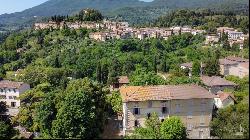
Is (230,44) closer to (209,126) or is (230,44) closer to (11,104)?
(11,104)

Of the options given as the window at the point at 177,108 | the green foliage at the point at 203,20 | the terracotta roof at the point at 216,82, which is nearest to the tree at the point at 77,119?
the window at the point at 177,108

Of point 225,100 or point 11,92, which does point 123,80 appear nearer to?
point 11,92

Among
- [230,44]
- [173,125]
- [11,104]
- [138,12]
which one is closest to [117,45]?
[230,44]

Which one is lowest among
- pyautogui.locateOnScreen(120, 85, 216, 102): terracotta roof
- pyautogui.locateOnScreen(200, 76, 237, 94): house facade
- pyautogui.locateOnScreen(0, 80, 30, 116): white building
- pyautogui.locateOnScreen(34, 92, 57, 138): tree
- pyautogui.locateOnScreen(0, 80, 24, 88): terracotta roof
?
pyautogui.locateOnScreen(0, 80, 30, 116): white building

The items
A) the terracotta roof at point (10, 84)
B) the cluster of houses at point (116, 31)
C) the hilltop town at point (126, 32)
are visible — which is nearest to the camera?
the terracotta roof at point (10, 84)

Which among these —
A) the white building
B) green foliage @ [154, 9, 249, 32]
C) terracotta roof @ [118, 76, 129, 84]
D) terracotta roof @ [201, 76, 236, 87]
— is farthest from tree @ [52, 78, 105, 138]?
green foliage @ [154, 9, 249, 32]

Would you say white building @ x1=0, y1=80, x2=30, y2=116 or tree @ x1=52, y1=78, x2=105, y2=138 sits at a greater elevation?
tree @ x1=52, y1=78, x2=105, y2=138

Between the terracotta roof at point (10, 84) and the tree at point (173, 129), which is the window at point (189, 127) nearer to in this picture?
the tree at point (173, 129)

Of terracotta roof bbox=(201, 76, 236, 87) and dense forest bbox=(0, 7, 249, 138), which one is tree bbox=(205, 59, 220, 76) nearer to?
dense forest bbox=(0, 7, 249, 138)
